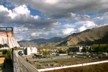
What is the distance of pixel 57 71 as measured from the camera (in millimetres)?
46906

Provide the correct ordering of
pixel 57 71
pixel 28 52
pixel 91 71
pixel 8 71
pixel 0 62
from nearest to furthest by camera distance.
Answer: pixel 8 71
pixel 0 62
pixel 57 71
pixel 91 71
pixel 28 52

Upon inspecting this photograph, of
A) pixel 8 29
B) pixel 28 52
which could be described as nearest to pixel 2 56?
pixel 28 52

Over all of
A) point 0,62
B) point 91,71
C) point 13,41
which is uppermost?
point 13,41

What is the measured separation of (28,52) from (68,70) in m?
43.9

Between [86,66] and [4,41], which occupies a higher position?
[4,41]

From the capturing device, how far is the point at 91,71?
2064 inches

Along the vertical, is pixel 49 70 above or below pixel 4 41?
below

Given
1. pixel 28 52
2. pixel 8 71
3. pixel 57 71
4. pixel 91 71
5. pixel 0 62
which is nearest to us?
pixel 8 71

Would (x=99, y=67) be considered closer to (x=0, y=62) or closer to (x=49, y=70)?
(x=49, y=70)

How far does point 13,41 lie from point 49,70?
48.2 meters

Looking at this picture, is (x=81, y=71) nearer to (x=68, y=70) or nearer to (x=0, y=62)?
(x=68, y=70)

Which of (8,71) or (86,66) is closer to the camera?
(8,71)

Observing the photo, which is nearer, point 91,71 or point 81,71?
point 81,71

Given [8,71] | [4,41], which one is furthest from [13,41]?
[8,71]
